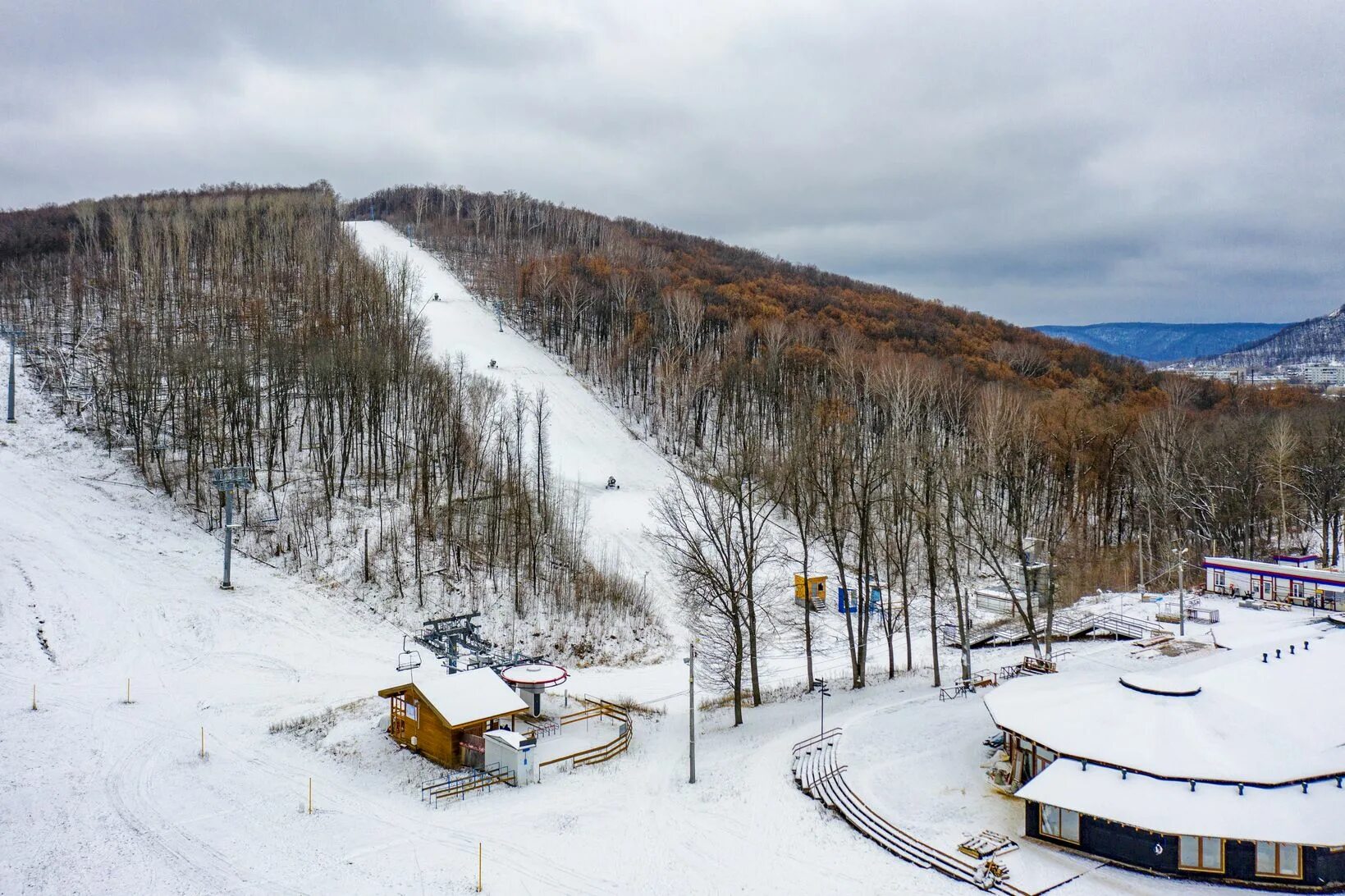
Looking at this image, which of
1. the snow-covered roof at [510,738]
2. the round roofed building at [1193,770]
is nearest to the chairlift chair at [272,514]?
the snow-covered roof at [510,738]

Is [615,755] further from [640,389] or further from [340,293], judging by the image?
[340,293]

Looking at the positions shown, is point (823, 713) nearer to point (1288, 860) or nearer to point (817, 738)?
point (817, 738)

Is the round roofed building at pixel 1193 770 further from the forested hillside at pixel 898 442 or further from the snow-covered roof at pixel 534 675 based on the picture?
the snow-covered roof at pixel 534 675

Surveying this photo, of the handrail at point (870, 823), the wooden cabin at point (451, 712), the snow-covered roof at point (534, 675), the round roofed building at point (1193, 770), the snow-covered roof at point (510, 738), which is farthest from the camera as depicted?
the snow-covered roof at point (534, 675)

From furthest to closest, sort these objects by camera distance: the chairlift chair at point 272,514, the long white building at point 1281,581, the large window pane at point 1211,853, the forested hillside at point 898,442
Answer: the chairlift chair at point 272,514 < the long white building at point 1281,581 < the forested hillside at point 898,442 < the large window pane at point 1211,853

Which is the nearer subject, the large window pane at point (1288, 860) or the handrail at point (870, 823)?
the large window pane at point (1288, 860)

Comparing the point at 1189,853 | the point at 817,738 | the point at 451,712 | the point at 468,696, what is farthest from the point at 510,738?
the point at 1189,853
